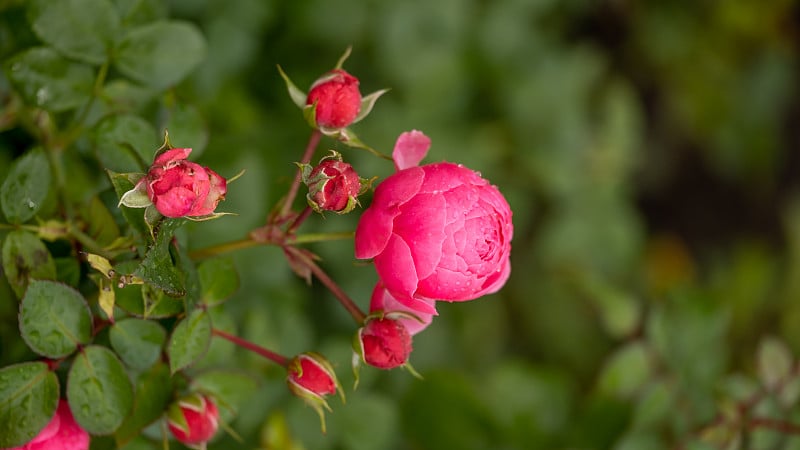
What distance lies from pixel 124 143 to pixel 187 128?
107 millimetres

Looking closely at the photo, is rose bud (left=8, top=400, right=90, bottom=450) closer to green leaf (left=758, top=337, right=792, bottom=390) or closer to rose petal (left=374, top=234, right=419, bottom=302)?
rose petal (left=374, top=234, right=419, bottom=302)

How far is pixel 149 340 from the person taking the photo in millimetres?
905

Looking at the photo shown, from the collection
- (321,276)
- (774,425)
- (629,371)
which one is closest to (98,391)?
(321,276)

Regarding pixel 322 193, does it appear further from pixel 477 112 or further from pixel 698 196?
pixel 698 196

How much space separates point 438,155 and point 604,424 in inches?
27.9

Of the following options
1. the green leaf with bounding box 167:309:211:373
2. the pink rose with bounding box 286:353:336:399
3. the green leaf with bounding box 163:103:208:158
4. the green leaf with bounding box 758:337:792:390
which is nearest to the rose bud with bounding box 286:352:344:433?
the pink rose with bounding box 286:353:336:399

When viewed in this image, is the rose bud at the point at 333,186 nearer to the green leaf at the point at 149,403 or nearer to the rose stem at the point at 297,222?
the rose stem at the point at 297,222

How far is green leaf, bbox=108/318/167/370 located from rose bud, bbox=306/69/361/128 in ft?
1.02

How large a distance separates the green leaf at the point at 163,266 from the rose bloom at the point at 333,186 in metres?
0.14

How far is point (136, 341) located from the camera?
90cm

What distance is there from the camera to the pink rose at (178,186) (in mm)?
716

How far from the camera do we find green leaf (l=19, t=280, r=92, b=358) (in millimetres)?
834

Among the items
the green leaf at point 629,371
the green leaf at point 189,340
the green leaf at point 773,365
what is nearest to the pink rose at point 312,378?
the green leaf at point 189,340

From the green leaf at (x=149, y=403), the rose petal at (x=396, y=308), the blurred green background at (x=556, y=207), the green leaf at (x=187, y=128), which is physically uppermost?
the green leaf at (x=187, y=128)
